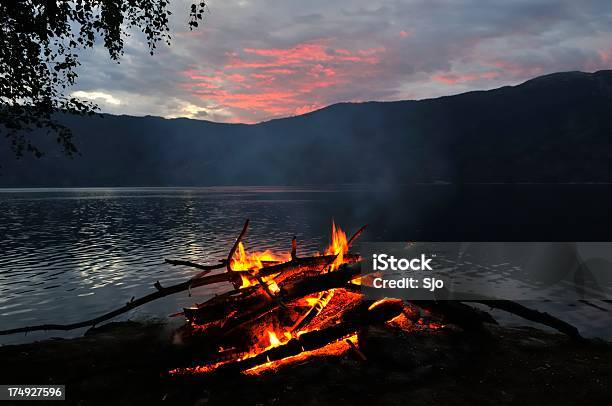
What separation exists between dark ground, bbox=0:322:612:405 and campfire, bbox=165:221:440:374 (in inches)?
13.0

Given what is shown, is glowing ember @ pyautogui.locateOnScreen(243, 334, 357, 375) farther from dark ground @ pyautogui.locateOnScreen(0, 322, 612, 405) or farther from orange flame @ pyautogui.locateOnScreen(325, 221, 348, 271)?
orange flame @ pyautogui.locateOnScreen(325, 221, 348, 271)

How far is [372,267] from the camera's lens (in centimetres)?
807

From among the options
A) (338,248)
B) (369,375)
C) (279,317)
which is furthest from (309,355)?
(338,248)

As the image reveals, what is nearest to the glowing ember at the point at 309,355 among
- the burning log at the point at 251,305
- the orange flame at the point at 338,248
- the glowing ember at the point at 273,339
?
the glowing ember at the point at 273,339

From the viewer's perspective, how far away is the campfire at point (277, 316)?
6965 millimetres

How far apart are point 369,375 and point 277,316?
6.40 feet

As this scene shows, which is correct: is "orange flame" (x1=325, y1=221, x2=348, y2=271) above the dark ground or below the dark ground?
above

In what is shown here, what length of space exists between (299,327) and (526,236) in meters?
52.0

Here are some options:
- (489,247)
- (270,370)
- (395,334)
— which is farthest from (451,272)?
(270,370)

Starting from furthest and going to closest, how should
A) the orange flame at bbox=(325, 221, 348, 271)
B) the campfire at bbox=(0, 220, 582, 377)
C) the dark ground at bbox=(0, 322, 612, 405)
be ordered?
the orange flame at bbox=(325, 221, 348, 271) < the campfire at bbox=(0, 220, 582, 377) < the dark ground at bbox=(0, 322, 612, 405)

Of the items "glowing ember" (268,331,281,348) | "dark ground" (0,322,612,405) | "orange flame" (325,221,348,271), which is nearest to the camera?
"dark ground" (0,322,612,405)

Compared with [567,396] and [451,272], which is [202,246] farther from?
[567,396]

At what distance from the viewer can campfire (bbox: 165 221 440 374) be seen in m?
6.96

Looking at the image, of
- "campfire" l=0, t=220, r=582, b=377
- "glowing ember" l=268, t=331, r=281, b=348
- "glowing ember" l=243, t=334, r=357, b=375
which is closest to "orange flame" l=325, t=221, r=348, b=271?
"campfire" l=0, t=220, r=582, b=377
